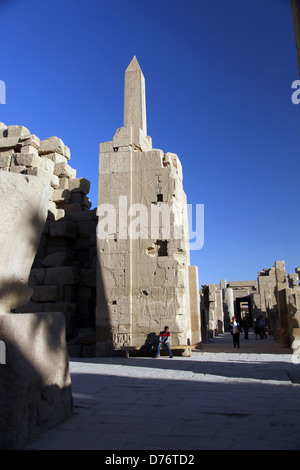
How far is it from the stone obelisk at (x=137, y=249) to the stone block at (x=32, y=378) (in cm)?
500

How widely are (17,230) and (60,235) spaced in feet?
22.6

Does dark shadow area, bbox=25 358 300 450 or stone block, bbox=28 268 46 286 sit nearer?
dark shadow area, bbox=25 358 300 450

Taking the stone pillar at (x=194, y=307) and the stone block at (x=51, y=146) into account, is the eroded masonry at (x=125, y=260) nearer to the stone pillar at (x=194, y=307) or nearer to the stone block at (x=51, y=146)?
the stone pillar at (x=194, y=307)

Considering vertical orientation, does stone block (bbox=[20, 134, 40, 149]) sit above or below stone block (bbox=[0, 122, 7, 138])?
below

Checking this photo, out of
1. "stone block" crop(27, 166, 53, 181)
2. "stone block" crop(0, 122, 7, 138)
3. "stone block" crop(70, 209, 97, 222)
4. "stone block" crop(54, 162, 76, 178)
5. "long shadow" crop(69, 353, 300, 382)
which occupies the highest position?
"stone block" crop(0, 122, 7, 138)

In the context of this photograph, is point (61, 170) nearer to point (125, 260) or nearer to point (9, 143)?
point (9, 143)

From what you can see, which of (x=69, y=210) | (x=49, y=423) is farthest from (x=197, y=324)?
(x=49, y=423)

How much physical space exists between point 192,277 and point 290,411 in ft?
22.8

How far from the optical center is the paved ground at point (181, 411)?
2477 millimetres

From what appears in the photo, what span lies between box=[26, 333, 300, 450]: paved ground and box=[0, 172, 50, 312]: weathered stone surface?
1.06m

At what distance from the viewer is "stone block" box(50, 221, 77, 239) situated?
9.59 meters

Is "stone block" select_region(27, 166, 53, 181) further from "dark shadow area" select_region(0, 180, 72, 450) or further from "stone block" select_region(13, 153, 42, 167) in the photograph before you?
"dark shadow area" select_region(0, 180, 72, 450)

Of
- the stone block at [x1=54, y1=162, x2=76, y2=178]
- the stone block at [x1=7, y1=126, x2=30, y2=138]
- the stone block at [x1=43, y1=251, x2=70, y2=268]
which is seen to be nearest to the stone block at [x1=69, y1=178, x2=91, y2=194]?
the stone block at [x1=54, y1=162, x2=76, y2=178]
